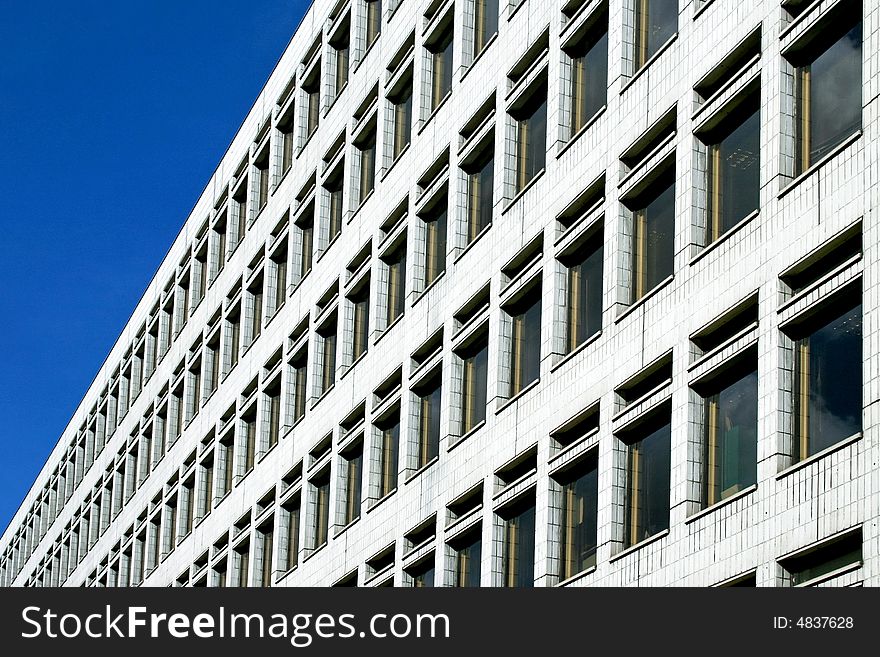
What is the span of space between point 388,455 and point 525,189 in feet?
31.7

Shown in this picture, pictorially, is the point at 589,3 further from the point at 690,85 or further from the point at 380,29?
the point at 380,29

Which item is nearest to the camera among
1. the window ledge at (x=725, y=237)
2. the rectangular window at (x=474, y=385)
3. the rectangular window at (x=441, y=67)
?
the window ledge at (x=725, y=237)

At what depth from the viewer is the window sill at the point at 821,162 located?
91.1ft

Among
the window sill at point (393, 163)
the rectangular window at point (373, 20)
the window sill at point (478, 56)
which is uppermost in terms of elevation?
the rectangular window at point (373, 20)

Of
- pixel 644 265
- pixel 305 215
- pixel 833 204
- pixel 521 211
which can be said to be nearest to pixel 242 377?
pixel 305 215

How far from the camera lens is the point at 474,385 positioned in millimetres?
41344

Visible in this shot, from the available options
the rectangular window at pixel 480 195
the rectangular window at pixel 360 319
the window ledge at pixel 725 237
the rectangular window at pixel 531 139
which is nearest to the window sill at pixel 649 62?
the rectangular window at pixel 531 139

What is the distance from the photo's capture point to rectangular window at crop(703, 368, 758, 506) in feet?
97.0

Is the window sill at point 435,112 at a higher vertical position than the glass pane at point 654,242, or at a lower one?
higher

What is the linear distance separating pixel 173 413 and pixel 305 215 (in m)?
16.1

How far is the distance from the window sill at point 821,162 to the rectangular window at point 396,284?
60.2 feet

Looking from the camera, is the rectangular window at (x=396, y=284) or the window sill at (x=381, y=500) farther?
the rectangular window at (x=396, y=284)

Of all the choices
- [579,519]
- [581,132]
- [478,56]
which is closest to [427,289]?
[478,56]

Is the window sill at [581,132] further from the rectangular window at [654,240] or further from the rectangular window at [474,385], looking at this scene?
the rectangular window at [474,385]
